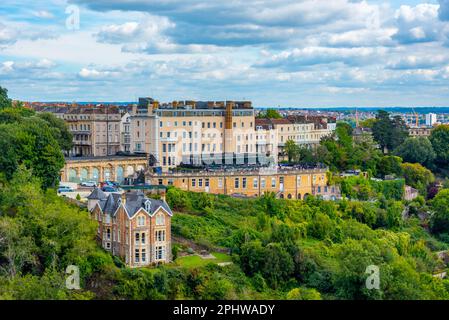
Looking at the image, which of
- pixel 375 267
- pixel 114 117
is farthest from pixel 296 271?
pixel 114 117

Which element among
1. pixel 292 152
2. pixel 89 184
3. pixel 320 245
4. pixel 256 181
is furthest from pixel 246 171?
pixel 320 245

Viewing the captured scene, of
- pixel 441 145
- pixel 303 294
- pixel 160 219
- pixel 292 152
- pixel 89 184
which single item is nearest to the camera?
pixel 303 294

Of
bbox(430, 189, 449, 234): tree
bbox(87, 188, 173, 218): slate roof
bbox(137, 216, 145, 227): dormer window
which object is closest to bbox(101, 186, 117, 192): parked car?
bbox(87, 188, 173, 218): slate roof

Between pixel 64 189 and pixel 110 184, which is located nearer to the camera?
pixel 64 189

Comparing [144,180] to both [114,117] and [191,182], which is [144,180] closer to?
[191,182]

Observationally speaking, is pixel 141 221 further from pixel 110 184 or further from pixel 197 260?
pixel 110 184

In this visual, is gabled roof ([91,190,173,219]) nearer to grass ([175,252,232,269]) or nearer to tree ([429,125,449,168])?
grass ([175,252,232,269])
